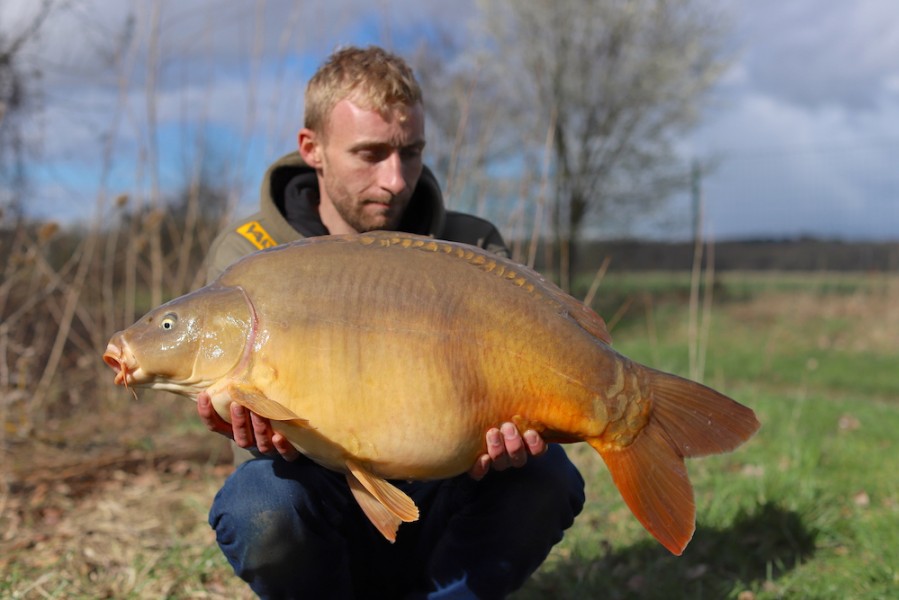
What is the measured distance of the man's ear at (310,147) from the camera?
208cm

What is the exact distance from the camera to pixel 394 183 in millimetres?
1938

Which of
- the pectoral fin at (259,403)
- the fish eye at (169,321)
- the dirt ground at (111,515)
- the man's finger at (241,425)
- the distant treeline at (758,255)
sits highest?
the fish eye at (169,321)

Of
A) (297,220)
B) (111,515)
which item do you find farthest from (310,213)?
(111,515)

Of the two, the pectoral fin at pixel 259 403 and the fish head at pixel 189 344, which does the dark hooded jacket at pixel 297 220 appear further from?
the pectoral fin at pixel 259 403

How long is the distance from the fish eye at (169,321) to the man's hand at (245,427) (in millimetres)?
129

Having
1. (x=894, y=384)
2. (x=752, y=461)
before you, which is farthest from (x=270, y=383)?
(x=894, y=384)

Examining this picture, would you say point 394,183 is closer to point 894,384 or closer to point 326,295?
point 326,295

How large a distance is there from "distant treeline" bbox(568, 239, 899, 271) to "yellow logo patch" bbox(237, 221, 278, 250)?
905 cm

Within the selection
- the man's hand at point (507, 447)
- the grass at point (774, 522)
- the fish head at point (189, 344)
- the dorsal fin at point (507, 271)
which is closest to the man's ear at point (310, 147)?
the dorsal fin at point (507, 271)

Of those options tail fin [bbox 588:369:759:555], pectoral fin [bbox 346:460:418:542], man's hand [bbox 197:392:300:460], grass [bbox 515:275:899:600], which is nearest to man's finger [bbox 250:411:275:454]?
man's hand [bbox 197:392:300:460]

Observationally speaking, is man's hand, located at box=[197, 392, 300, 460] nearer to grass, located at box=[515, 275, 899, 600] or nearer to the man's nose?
the man's nose

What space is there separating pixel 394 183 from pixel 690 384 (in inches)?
31.5

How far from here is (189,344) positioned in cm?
145

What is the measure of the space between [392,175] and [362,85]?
216 mm
